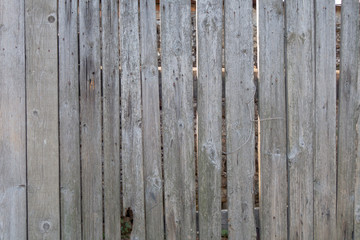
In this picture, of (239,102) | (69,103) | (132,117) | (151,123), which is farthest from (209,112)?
(69,103)

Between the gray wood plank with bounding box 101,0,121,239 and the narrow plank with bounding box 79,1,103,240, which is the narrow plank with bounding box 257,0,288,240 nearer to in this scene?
the gray wood plank with bounding box 101,0,121,239

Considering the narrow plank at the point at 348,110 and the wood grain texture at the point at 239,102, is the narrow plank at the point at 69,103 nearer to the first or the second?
the wood grain texture at the point at 239,102

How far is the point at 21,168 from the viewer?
218 cm

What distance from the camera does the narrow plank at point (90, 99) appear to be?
2.16 metres

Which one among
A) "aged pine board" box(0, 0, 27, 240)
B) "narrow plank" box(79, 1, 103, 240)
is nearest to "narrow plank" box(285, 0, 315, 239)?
"narrow plank" box(79, 1, 103, 240)

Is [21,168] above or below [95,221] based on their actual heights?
above

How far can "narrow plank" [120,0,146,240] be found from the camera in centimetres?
216

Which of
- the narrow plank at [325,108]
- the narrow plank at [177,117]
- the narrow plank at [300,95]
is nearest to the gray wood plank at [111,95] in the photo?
the narrow plank at [177,117]

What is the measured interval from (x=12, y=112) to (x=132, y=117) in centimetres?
80

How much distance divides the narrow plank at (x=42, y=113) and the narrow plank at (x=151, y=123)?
1.93ft

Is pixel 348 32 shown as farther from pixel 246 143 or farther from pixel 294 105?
pixel 246 143

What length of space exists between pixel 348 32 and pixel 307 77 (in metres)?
0.43

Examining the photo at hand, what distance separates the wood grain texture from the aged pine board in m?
1.37

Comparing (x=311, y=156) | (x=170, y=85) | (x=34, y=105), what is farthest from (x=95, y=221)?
(x=311, y=156)
